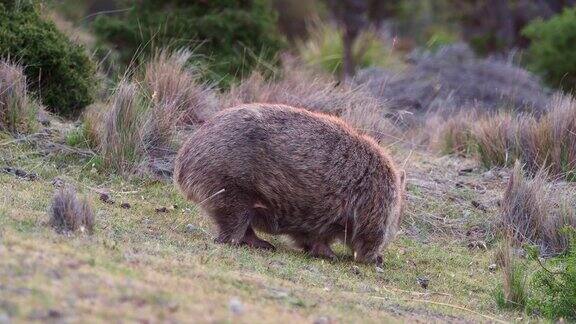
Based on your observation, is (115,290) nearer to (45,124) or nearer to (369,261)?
(369,261)

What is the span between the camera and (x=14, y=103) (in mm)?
9961

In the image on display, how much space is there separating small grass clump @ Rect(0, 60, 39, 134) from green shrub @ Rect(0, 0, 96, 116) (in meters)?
0.81

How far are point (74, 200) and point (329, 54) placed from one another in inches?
514

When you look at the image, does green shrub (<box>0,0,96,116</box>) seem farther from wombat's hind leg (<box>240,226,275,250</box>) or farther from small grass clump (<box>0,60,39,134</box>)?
wombat's hind leg (<box>240,226,275,250</box>)

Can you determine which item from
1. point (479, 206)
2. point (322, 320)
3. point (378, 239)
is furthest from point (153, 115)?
point (322, 320)

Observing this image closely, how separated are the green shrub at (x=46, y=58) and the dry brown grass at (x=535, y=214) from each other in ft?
15.2

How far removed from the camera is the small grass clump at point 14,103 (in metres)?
9.91

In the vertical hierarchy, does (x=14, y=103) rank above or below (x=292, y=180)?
below

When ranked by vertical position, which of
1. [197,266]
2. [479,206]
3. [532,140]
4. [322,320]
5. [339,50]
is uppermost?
[322,320]

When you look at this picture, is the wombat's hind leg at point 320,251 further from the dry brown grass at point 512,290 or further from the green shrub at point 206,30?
the green shrub at point 206,30

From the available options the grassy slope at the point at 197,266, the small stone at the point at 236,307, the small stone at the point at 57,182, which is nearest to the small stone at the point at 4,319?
the grassy slope at the point at 197,266

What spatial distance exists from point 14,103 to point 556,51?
14074mm

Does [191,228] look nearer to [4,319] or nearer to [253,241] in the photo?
[253,241]

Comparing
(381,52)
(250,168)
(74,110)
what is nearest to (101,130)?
(74,110)
